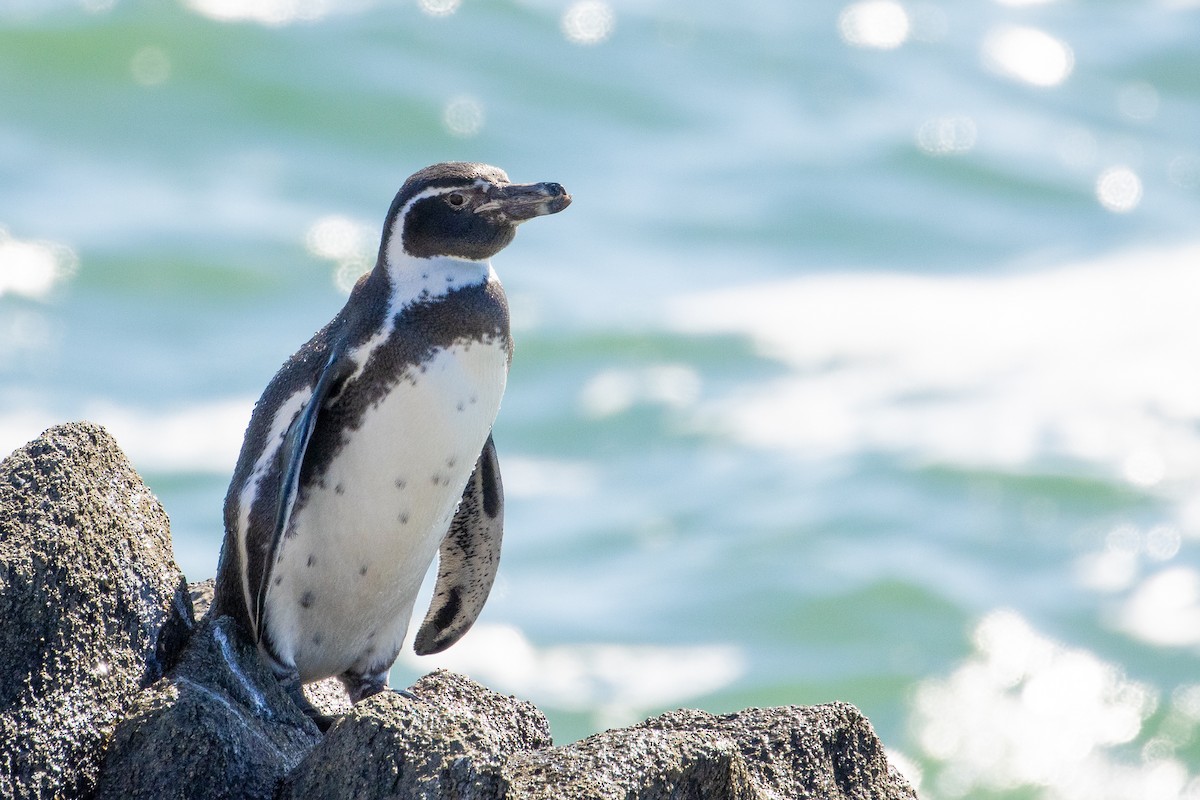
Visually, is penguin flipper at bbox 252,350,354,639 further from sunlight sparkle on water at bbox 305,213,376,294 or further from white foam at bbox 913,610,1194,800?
→ sunlight sparkle on water at bbox 305,213,376,294

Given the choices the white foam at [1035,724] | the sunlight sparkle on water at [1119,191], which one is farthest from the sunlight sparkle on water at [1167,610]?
the sunlight sparkle on water at [1119,191]

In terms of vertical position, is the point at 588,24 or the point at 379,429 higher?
the point at 588,24

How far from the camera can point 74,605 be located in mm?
3807

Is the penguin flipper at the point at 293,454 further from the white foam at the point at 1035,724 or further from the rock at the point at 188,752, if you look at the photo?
the white foam at the point at 1035,724

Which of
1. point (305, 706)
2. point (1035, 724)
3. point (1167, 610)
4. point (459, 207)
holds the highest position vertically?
point (1167, 610)

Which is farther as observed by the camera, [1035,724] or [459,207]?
[1035,724]

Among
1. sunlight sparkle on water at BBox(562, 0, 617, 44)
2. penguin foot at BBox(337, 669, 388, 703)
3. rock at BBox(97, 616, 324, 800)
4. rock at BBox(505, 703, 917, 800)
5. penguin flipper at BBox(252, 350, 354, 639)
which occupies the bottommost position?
rock at BBox(97, 616, 324, 800)

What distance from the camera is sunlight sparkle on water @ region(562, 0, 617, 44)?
818 inches

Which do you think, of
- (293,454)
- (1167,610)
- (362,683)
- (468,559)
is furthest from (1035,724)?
(293,454)

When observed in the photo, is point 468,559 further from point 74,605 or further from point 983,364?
point 983,364

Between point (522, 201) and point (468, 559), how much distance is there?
1.23 meters

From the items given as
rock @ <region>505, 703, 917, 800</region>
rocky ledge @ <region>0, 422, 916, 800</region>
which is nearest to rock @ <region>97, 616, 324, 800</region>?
rocky ledge @ <region>0, 422, 916, 800</region>

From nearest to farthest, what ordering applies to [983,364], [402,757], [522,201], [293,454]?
1. [402,757]
2. [293,454]
3. [522,201]
4. [983,364]

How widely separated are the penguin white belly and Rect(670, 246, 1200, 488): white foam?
10.3 meters
